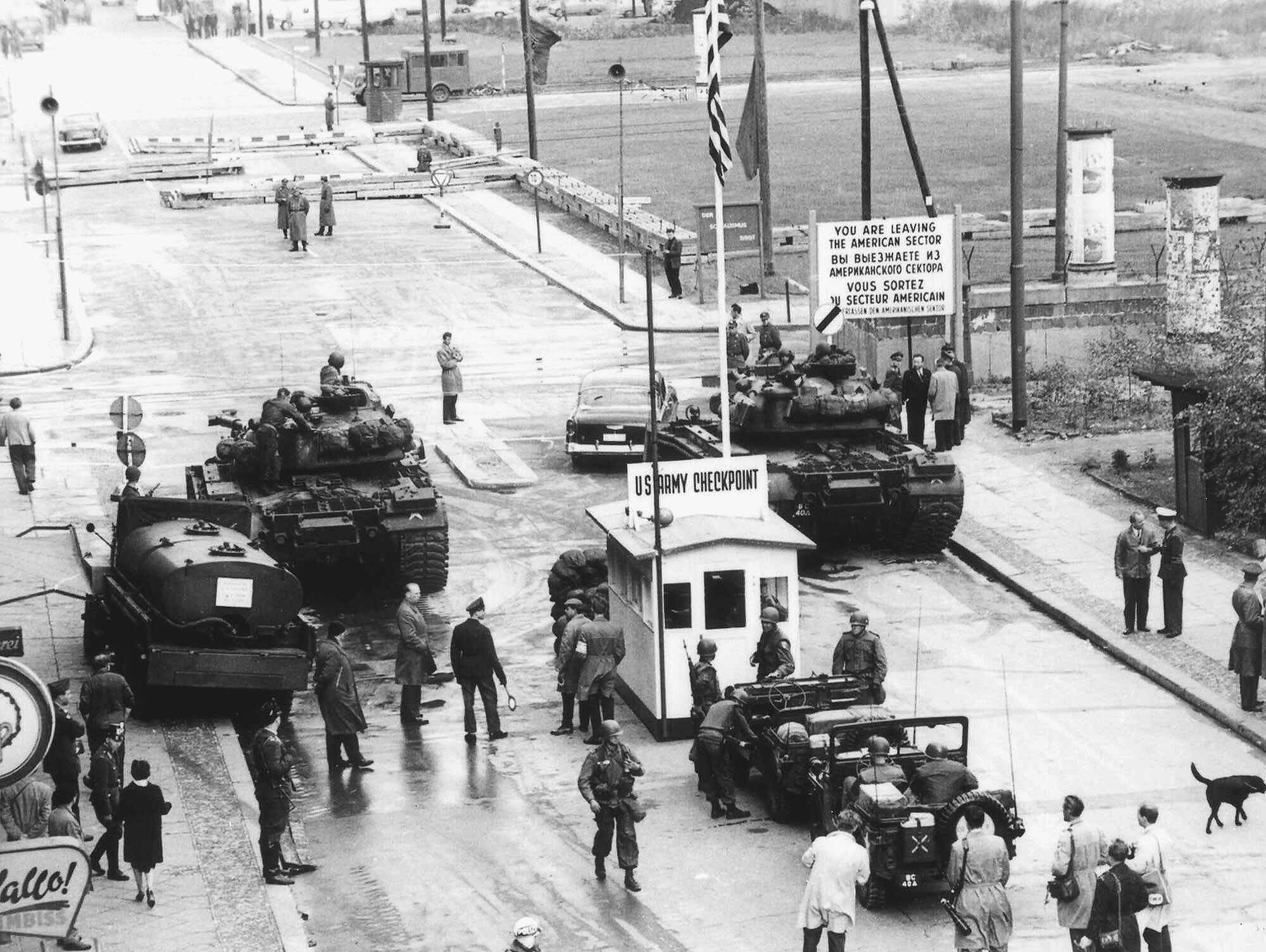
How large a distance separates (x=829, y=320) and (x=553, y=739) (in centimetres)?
1436

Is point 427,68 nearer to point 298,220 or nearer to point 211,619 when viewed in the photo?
point 298,220

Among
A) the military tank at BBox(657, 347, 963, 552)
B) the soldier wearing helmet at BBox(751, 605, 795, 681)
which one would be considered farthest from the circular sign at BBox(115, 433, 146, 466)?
the soldier wearing helmet at BBox(751, 605, 795, 681)

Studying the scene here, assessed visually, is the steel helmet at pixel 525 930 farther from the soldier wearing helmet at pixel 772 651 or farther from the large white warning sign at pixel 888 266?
the large white warning sign at pixel 888 266

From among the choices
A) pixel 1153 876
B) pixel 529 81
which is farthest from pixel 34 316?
pixel 1153 876

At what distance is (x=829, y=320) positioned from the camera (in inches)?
1384

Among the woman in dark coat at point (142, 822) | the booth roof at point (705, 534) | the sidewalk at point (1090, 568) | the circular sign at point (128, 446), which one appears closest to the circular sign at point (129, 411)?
the circular sign at point (128, 446)

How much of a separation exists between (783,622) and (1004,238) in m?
31.3

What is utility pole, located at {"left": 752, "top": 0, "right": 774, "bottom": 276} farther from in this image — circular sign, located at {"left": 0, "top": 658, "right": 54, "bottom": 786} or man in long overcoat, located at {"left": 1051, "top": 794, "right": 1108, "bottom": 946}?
circular sign, located at {"left": 0, "top": 658, "right": 54, "bottom": 786}

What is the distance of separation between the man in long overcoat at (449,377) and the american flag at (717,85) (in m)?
10.7

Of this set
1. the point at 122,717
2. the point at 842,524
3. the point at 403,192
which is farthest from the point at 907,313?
the point at 403,192

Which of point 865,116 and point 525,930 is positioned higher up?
point 865,116

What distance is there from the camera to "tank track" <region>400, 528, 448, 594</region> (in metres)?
26.8

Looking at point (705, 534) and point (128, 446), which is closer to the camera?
point (705, 534)

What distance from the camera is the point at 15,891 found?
13.1 m
